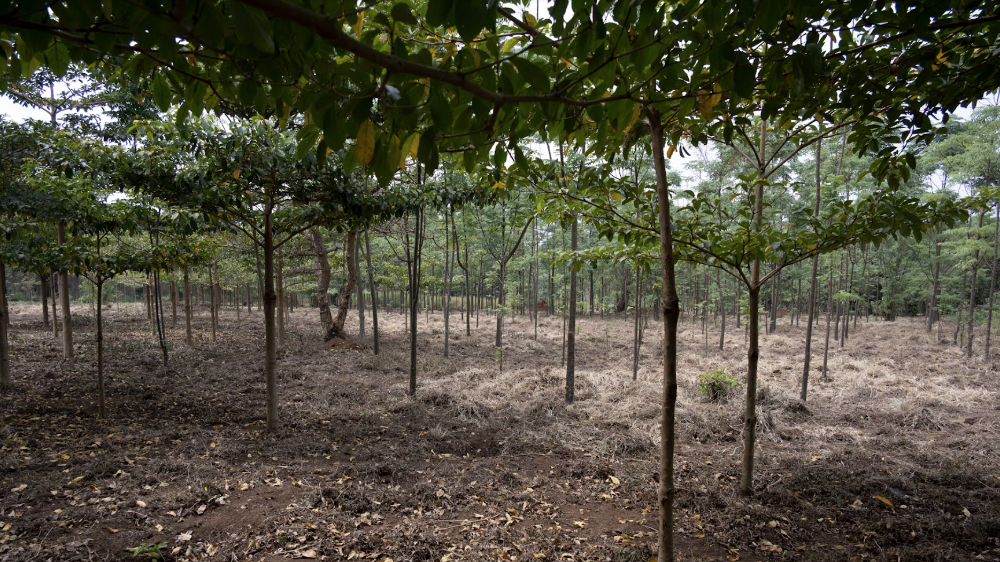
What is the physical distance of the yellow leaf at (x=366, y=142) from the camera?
3.39 ft

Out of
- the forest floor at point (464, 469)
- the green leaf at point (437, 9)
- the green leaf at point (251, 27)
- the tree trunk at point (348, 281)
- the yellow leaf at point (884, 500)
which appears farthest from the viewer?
the tree trunk at point (348, 281)

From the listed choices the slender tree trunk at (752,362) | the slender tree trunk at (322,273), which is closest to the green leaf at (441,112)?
the slender tree trunk at (752,362)

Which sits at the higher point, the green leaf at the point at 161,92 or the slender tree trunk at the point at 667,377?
the green leaf at the point at 161,92

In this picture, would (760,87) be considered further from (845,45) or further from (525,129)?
(525,129)

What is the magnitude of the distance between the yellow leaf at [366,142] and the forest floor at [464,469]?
2842 mm

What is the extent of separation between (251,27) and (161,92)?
0.82 metres

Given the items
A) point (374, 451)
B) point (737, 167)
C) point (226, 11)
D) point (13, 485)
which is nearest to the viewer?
point (226, 11)

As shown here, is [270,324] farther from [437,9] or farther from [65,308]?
[65,308]

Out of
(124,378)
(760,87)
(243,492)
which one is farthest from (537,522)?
(124,378)

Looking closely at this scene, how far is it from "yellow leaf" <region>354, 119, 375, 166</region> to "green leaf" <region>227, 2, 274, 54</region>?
319 mm

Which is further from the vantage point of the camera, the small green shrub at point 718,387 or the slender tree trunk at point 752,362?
the small green shrub at point 718,387

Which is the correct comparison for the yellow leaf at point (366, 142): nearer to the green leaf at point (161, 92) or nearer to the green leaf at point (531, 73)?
the green leaf at point (531, 73)

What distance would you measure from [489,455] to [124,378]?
6.92 metres

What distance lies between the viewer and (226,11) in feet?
3.11
